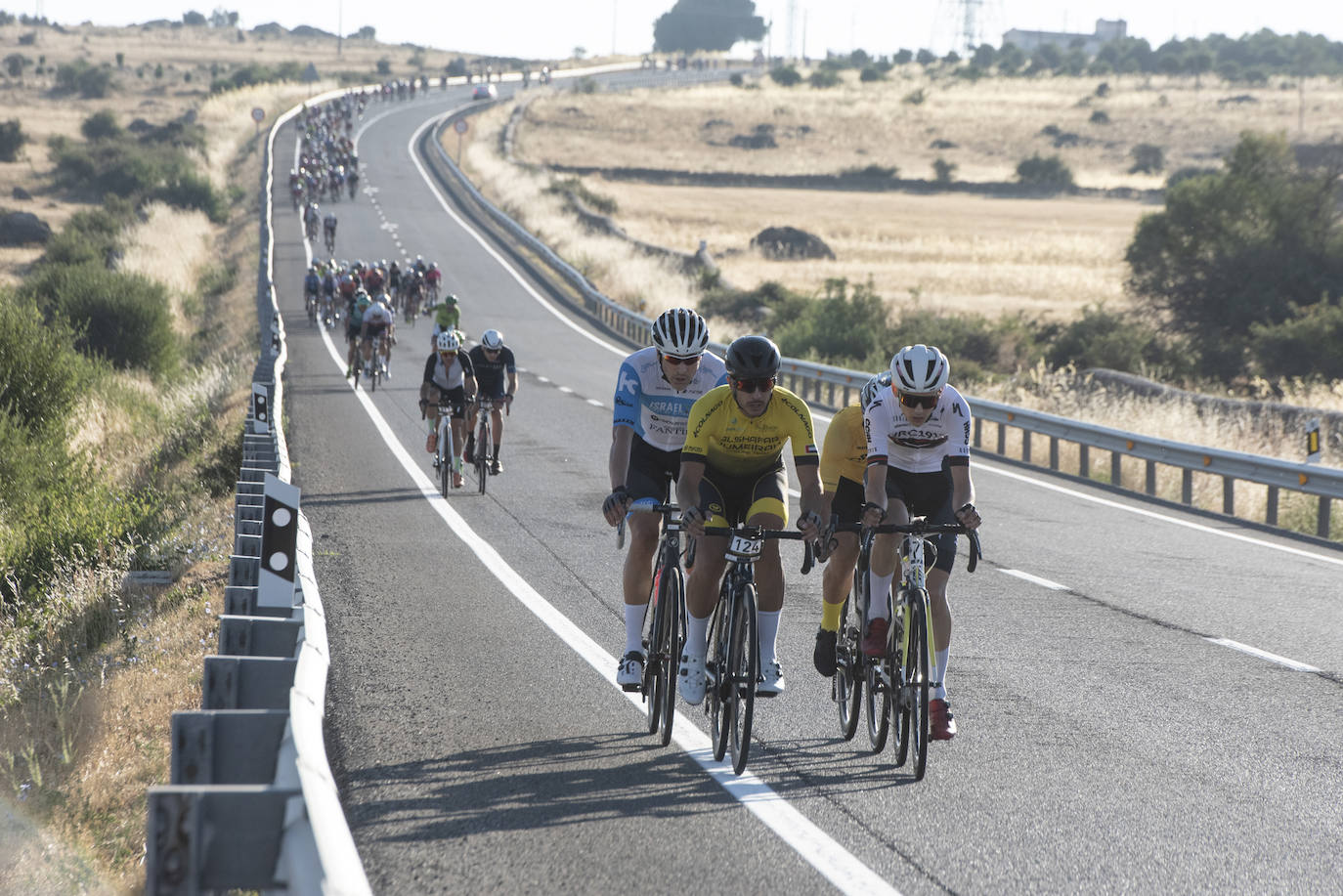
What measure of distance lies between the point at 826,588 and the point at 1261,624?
14.0 ft

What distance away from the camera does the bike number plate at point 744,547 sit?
614 cm

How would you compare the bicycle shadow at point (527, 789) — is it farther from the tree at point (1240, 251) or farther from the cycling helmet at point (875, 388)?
the tree at point (1240, 251)

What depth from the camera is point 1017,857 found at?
5.44 metres

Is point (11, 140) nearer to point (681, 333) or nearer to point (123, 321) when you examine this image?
point (123, 321)

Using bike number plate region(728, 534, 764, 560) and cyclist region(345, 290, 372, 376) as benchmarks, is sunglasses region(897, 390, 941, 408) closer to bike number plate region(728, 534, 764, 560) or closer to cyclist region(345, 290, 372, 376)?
bike number plate region(728, 534, 764, 560)

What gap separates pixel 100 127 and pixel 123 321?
227 ft

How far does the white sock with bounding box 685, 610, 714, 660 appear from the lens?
648 centimetres

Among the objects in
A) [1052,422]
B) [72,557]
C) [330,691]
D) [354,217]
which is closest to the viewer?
[330,691]

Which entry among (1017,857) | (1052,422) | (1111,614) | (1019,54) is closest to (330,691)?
(1017,857)

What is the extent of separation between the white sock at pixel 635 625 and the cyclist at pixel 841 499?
93 centimetres

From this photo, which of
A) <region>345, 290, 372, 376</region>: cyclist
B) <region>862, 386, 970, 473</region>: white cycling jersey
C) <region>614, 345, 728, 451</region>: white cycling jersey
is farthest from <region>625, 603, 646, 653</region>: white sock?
<region>345, 290, 372, 376</region>: cyclist

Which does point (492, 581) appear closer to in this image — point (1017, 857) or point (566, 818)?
point (566, 818)

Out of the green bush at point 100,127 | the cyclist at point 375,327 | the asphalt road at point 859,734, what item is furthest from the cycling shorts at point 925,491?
the green bush at point 100,127

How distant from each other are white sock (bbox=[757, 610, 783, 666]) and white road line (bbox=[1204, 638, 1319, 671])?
399 cm
